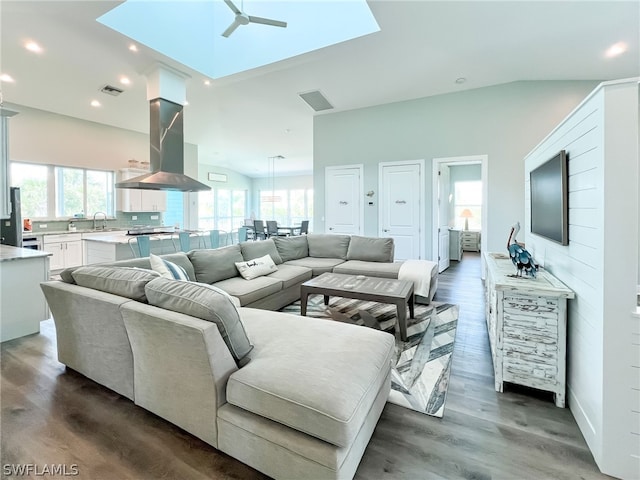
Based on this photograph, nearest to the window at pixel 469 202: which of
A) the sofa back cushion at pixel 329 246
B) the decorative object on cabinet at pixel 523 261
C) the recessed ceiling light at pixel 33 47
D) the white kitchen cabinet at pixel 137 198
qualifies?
the sofa back cushion at pixel 329 246

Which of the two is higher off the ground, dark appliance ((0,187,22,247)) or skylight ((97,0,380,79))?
skylight ((97,0,380,79))

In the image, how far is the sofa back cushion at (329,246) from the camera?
16.4 feet

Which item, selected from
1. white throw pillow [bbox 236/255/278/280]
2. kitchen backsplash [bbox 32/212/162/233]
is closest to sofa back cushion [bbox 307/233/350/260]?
white throw pillow [bbox 236/255/278/280]

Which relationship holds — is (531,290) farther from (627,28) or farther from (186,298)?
(627,28)

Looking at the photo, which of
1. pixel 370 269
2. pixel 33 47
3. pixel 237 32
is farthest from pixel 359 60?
pixel 33 47

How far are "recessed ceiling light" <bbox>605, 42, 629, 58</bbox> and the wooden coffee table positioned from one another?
400 centimetres

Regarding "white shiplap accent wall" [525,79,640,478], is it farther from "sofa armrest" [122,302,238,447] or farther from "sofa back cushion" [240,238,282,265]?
"sofa back cushion" [240,238,282,265]

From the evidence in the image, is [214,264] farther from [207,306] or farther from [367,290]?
[207,306]

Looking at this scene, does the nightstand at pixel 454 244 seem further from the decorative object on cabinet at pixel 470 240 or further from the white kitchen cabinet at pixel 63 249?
the white kitchen cabinet at pixel 63 249

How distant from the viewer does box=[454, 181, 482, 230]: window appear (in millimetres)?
9633

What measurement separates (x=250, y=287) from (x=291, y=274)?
30.7 inches

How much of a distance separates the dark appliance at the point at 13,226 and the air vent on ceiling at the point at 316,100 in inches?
198

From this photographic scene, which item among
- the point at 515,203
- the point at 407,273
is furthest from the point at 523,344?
the point at 515,203

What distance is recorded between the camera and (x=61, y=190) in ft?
21.1
